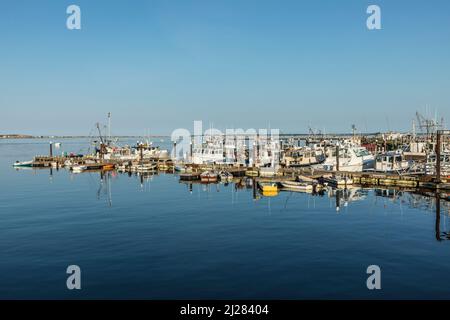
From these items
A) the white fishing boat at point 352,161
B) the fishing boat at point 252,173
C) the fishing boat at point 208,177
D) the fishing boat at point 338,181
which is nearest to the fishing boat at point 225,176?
the fishing boat at point 208,177

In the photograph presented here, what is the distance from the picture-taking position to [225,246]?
3738cm

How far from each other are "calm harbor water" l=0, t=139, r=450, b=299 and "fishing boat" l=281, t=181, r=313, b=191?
319 cm

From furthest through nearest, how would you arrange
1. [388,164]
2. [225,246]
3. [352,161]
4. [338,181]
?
[352,161], [388,164], [338,181], [225,246]

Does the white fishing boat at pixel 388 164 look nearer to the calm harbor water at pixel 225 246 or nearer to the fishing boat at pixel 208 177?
the calm harbor water at pixel 225 246

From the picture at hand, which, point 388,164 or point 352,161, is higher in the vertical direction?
point 352,161

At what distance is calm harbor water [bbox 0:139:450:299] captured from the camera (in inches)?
1085

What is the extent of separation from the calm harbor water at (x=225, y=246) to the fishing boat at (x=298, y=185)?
3.19 m

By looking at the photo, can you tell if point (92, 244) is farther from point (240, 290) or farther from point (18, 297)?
point (240, 290)

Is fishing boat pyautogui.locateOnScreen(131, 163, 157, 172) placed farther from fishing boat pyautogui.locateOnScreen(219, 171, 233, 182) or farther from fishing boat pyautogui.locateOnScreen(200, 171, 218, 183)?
fishing boat pyautogui.locateOnScreen(219, 171, 233, 182)

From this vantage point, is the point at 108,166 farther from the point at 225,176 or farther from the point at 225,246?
the point at 225,246

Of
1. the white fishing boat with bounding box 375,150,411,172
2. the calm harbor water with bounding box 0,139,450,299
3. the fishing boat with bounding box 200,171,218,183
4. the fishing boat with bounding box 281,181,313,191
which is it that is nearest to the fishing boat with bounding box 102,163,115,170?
the fishing boat with bounding box 200,171,218,183

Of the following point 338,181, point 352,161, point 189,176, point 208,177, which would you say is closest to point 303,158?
point 352,161

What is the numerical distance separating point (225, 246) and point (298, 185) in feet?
120
